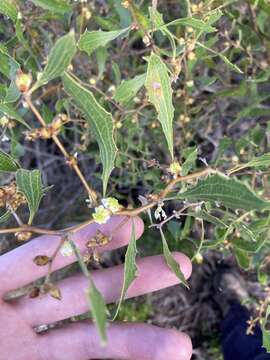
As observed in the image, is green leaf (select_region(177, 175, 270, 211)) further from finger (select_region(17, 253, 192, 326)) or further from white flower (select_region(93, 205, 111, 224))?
finger (select_region(17, 253, 192, 326))

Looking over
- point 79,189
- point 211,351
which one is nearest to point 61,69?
point 79,189

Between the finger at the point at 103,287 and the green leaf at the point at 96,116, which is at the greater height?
the green leaf at the point at 96,116

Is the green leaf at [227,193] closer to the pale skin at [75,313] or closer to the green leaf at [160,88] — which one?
the green leaf at [160,88]

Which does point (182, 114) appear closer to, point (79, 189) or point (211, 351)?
point (79, 189)

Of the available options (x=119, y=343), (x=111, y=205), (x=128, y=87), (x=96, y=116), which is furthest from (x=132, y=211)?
(x=119, y=343)

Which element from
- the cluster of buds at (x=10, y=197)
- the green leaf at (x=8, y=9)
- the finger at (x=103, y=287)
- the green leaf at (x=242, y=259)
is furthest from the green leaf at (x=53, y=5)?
the green leaf at (x=242, y=259)

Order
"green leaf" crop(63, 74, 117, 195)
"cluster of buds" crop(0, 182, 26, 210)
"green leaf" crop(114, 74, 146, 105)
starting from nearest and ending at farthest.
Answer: "green leaf" crop(63, 74, 117, 195) → "cluster of buds" crop(0, 182, 26, 210) → "green leaf" crop(114, 74, 146, 105)

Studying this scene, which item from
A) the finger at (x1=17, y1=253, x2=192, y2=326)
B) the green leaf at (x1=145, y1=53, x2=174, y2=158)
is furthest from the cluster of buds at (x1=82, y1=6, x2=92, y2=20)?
the finger at (x1=17, y1=253, x2=192, y2=326)

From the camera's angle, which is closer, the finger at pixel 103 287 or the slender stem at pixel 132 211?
the slender stem at pixel 132 211
